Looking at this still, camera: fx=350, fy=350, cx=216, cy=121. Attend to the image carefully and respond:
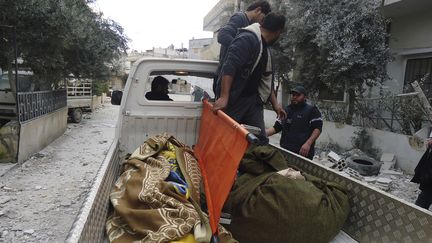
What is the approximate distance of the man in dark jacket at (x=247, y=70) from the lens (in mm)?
2682

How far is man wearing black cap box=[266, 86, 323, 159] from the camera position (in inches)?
168

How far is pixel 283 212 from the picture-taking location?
1924 mm

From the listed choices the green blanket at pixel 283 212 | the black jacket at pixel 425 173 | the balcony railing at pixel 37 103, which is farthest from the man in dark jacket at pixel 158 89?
the balcony railing at pixel 37 103

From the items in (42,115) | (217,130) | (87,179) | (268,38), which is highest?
(268,38)

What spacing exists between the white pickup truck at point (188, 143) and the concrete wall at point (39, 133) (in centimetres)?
453

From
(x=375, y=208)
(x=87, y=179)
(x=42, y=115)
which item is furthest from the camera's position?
(x=42, y=115)

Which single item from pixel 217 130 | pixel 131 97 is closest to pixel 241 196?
pixel 217 130

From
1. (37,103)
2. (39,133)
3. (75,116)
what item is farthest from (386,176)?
(75,116)

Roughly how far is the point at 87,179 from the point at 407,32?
8193 millimetres

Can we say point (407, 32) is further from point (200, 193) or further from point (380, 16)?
point (200, 193)

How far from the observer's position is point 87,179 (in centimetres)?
616

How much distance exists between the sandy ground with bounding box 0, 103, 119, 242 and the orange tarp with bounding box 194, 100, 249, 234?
251 centimetres

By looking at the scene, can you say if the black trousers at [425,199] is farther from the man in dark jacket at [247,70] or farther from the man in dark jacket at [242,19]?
the man in dark jacket at [242,19]

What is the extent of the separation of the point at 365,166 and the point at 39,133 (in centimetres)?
723
